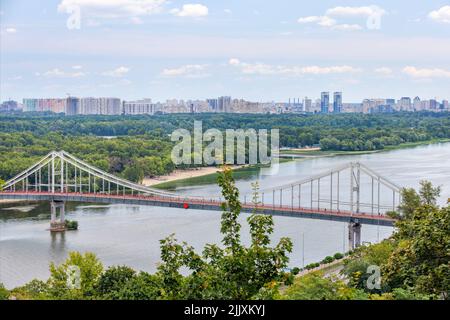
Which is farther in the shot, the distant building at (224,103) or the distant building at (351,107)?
the distant building at (351,107)

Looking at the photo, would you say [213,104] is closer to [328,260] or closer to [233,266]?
[328,260]

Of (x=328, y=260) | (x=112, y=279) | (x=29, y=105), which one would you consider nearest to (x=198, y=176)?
(x=328, y=260)

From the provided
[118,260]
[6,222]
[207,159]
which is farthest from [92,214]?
[207,159]

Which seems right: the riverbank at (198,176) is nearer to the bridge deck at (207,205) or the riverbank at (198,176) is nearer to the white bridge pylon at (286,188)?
the white bridge pylon at (286,188)

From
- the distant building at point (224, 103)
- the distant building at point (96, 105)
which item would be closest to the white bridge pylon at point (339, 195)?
the distant building at point (96, 105)

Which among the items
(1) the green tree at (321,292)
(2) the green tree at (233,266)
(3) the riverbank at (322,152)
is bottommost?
(3) the riverbank at (322,152)

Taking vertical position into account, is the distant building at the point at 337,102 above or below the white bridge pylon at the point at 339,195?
above

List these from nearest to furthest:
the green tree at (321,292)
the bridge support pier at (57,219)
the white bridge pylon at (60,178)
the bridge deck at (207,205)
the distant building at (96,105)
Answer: the green tree at (321,292) → the bridge deck at (207,205) → the bridge support pier at (57,219) → the white bridge pylon at (60,178) → the distant building at (96,105)
